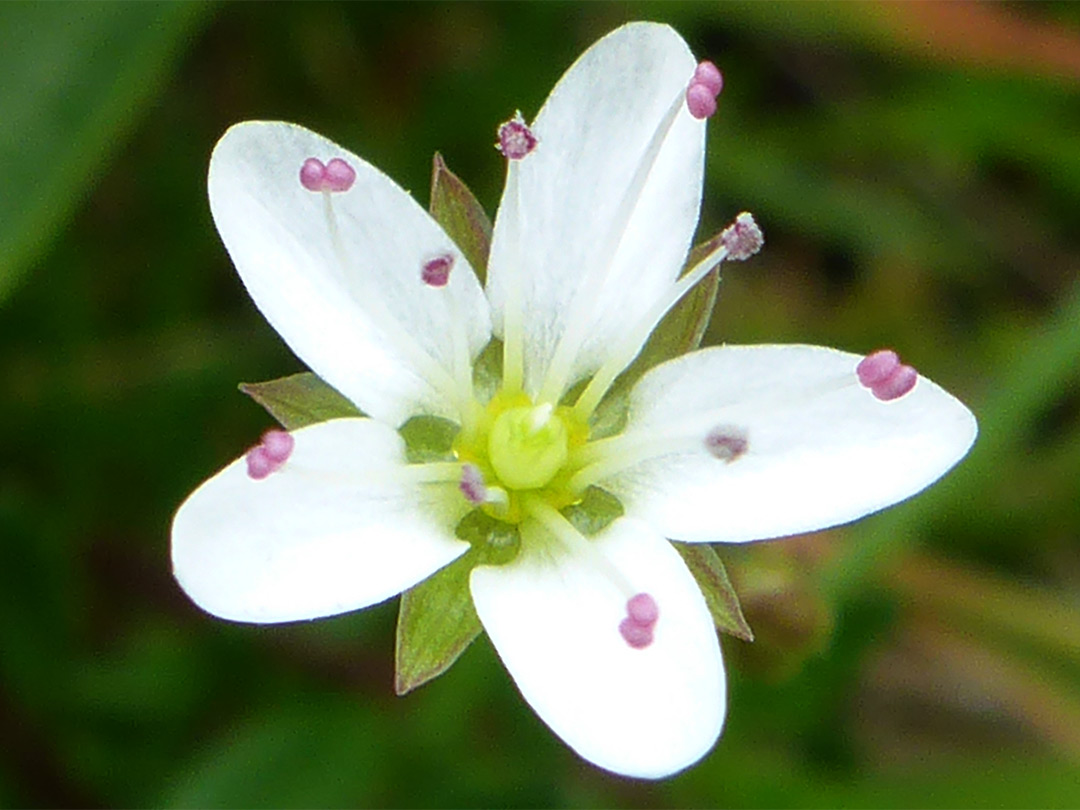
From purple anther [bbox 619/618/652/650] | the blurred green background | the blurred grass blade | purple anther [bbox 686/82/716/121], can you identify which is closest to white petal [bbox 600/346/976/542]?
purple anther [bbox 619/618/652/650]

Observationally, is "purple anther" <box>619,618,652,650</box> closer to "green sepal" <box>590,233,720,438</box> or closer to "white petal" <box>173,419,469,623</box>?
"white petal" <box>173,419,469,623</box>

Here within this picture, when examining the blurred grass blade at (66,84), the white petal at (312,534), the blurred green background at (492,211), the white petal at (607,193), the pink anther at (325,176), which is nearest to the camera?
the white petal at (312,534)

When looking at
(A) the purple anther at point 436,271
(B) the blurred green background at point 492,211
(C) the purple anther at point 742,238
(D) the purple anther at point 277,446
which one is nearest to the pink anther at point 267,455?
(D) the purple anther at point 277,446

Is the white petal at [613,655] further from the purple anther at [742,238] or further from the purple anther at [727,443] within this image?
the purple anther at [742,238]

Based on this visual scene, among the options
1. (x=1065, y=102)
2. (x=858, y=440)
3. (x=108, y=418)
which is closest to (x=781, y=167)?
(x=1065, y=102)

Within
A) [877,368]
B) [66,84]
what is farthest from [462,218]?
[66,84]

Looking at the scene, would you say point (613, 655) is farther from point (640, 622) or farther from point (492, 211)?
point (492, 211)
